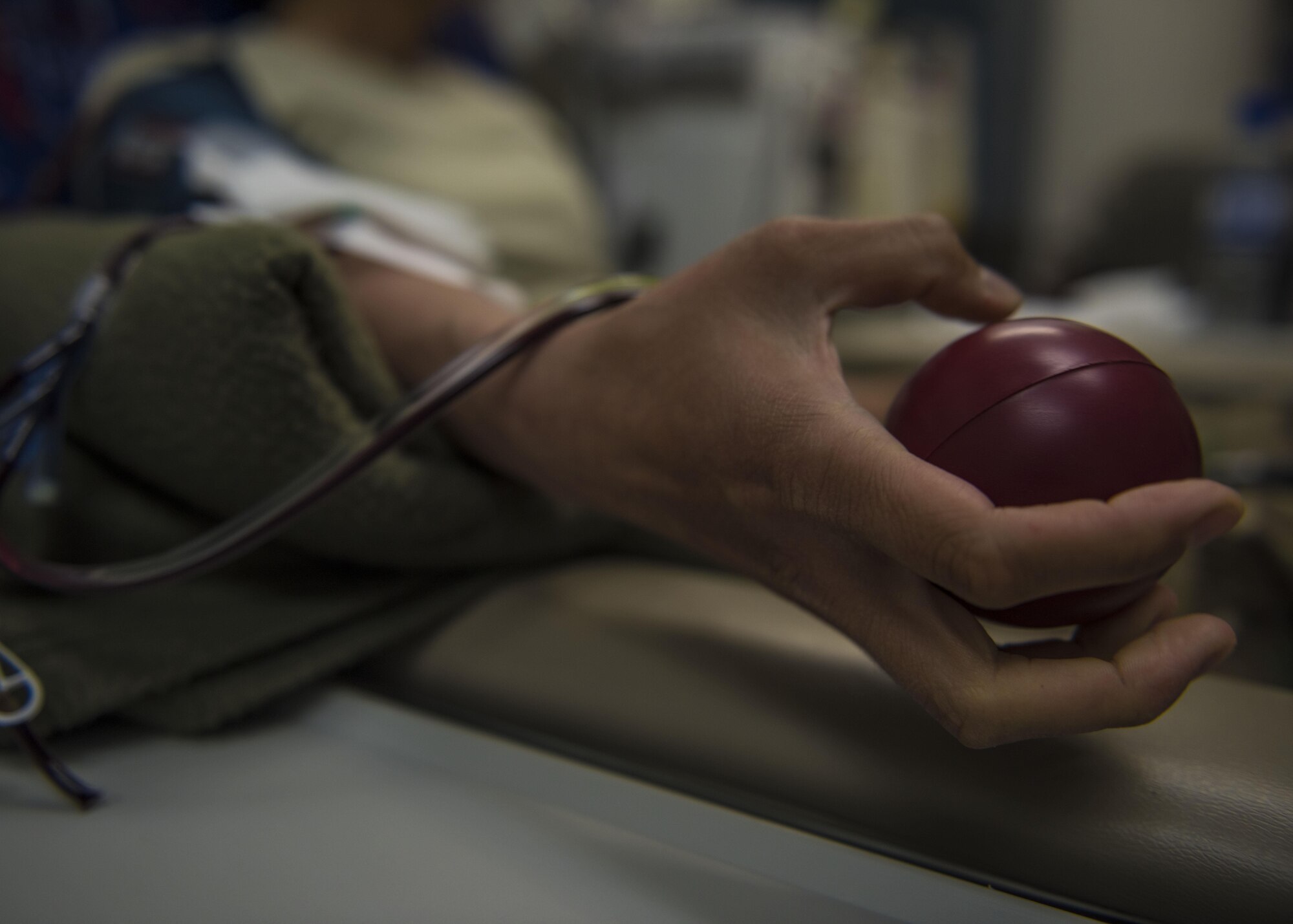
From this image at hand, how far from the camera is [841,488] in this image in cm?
25

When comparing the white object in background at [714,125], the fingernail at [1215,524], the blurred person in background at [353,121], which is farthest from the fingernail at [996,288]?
the white object in background at [714,125]

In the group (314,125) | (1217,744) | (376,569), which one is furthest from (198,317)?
(314,125)

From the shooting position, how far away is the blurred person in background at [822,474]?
22 centimetres

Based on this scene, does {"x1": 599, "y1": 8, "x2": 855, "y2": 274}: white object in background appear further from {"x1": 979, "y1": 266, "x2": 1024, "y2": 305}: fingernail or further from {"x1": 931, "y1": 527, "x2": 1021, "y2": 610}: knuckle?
{"x1": 931, "y1": 527, "x2": 1021, "y2": 610}: knuckle

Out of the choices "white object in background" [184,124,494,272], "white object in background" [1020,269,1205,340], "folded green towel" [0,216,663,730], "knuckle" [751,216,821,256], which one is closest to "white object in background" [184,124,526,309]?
"white object in background" [184,124,494,272]

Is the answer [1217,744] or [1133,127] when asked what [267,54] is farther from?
[1133,127]

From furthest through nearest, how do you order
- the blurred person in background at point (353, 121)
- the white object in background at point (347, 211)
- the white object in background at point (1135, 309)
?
the white object in background at point (1135, 309) < the blurred person in background at point (353, 121) < the white object in background at point (347, 211)

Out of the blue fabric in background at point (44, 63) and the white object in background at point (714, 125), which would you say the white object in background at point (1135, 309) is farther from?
the blue fabric in background at point (44, 63)

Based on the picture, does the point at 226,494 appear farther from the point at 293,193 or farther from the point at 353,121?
the point at 353,121

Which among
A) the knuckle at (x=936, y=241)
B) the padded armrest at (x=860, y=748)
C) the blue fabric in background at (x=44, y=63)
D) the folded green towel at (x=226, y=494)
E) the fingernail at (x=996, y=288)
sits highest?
the blue fabric in background at (x=44, y=63)

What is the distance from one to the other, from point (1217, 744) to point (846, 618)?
140mm

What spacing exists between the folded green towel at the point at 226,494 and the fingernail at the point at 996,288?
0.25 meters

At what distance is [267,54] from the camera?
0.82 meters

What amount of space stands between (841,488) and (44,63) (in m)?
0.97
